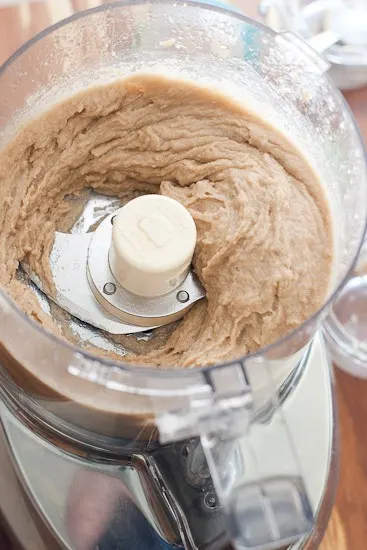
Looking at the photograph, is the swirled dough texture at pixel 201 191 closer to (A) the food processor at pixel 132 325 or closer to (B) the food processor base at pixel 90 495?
(A) the food processor at pixel 132 325

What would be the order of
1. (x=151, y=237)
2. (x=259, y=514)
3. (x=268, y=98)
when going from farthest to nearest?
(x=268, y=98) < (x=151, y=237) < (x=259, y=514)

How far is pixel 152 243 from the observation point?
60 centimetres

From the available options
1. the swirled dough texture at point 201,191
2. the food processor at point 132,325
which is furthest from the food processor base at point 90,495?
the swirled dough texture at point 201,191

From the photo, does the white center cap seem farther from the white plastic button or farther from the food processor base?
the food processor base

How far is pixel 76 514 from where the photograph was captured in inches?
25.6

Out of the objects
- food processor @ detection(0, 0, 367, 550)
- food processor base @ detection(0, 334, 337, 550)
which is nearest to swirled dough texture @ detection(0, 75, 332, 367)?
food processor @ detection(0, 0, 367, 550)

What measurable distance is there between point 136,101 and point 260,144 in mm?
132

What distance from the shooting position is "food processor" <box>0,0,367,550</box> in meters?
0.60

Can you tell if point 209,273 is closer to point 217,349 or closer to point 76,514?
point 217,349

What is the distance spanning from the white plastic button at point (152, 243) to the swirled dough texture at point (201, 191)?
0.04 m

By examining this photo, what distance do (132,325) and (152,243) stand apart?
10 centimetres

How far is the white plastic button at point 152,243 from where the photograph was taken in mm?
599

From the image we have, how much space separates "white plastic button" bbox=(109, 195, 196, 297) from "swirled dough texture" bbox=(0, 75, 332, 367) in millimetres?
43

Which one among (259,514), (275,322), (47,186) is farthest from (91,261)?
(259,514)
